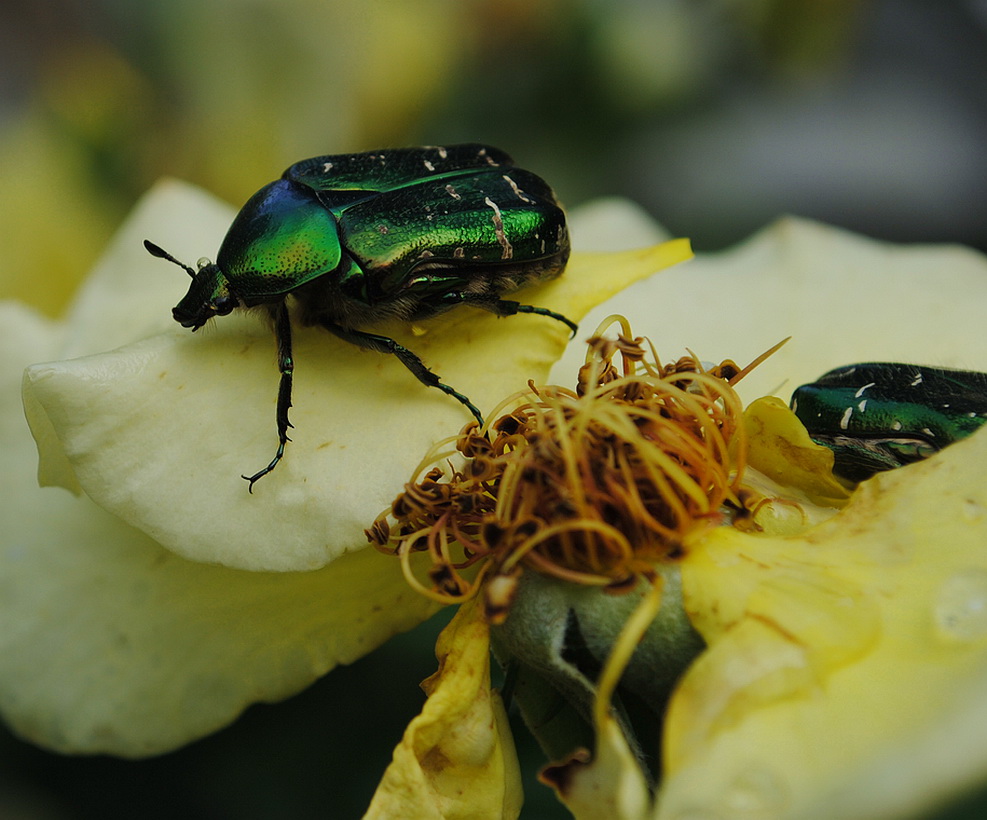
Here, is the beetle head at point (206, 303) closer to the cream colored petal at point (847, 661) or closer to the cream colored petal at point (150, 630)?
the cream colored petal at point (150, 630)

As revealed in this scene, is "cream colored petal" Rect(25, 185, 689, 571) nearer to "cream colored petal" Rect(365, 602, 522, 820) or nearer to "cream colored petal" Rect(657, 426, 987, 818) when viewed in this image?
"cream colored petal" Rect(365, 602, 522, 820)

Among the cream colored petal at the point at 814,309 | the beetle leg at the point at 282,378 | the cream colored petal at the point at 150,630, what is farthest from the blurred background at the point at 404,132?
the cream colored petal at the point at 814,309

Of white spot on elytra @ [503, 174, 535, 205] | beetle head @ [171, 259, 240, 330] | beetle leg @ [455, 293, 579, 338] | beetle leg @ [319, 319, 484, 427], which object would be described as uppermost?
white spot on elytra @ [503, 174, 535, 205]

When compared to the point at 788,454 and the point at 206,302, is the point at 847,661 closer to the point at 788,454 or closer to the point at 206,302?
the point at 788,454

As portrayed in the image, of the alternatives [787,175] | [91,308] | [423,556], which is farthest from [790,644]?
[787,175]

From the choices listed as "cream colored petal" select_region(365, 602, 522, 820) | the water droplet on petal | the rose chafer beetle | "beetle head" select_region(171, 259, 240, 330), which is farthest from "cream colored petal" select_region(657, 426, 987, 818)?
"beetle head" select_region(171, 259, 240, 330)

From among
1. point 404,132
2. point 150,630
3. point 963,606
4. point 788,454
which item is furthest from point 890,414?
point 404,132
